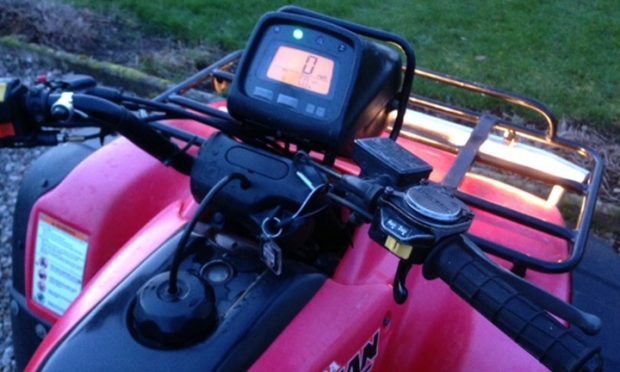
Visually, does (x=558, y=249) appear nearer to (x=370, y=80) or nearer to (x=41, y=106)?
(x=370, y=80)

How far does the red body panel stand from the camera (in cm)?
131

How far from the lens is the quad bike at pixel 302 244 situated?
1.06 m

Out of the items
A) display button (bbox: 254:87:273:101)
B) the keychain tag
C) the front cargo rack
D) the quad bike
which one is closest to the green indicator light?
the quad bike

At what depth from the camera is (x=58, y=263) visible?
74.7 inches

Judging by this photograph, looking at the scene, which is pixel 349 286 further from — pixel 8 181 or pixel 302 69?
pixel 8 181

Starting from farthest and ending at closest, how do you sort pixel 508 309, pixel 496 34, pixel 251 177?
1. pixel 496 34
2. pixel 251 177
3. pixel 508 309

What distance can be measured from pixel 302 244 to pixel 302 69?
32 cm

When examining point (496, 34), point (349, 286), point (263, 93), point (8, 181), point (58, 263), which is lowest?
point (8, 181)

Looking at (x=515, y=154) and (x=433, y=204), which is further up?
(x=433, y=204)

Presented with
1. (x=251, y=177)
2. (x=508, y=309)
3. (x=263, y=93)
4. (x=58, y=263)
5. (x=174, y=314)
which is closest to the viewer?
(x=508, y=309)

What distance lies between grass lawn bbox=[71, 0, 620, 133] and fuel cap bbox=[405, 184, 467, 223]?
3.18 metres

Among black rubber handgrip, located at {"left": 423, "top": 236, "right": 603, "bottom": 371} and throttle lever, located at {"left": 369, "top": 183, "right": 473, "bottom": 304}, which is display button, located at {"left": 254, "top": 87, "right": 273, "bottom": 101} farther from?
black rubber handgrip, located at {"left": 423, "top": 236, "right": 603, "bottom": 371}

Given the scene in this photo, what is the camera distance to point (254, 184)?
132 centimetres

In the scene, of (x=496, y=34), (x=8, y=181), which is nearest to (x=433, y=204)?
(x=8, y=181)
